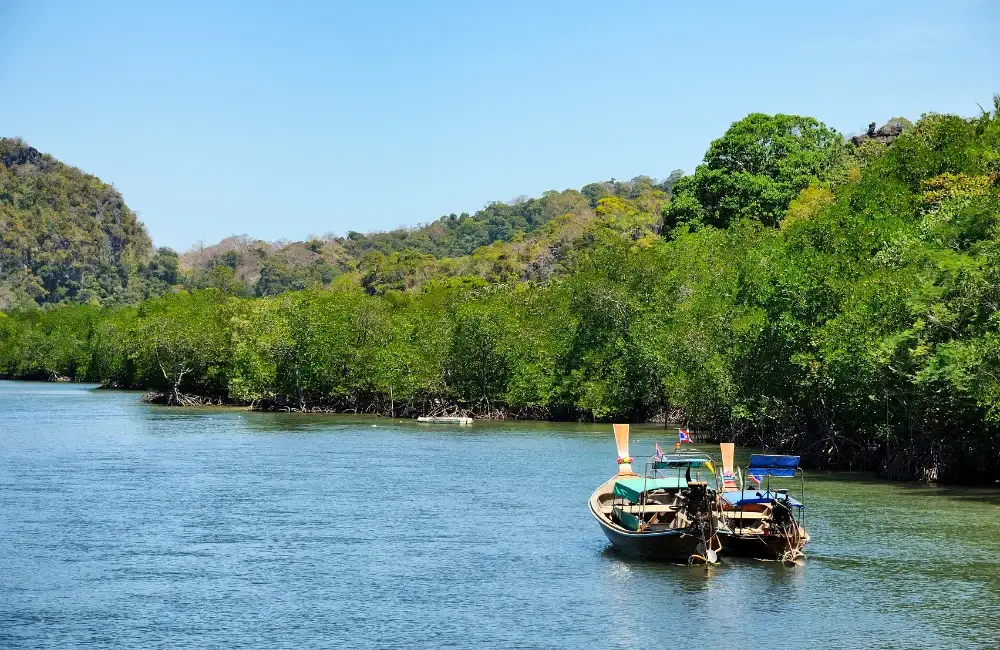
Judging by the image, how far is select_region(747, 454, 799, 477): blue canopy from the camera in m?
28.9

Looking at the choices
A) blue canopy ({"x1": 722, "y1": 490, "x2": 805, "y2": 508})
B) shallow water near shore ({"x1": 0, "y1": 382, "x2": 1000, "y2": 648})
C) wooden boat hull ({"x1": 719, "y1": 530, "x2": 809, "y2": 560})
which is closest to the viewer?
shallow water near shore ({"x1": 0, "y1": 382, "x2": 1000, "y2": 648})

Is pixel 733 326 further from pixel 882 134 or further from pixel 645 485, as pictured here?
pixel 882 134

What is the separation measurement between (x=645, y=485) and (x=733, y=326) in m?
27.0

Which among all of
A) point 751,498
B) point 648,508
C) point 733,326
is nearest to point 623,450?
point 648,508

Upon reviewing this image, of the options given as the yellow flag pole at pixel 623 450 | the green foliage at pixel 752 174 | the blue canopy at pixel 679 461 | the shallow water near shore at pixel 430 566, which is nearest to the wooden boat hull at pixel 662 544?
the shallow water near shore at pixel 430 566

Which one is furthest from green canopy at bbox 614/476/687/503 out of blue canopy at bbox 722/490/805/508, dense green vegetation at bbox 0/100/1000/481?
dense green vegetation at bbox 0/100/1000/481

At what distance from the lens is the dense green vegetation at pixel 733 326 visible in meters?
40.7

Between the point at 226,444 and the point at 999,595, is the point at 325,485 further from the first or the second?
the point at 999,595

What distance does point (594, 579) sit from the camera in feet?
88.1

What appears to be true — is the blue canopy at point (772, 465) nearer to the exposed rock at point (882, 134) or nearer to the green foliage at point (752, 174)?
the green foliage at point (752, 174)

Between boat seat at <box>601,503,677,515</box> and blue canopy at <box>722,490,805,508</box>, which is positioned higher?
blue canopy at <box>722,490,805,508</box>

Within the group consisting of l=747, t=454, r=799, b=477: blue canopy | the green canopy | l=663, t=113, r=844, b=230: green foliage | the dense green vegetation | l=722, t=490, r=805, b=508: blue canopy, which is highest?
l=663, t=113, r=844, b=230: green foliage

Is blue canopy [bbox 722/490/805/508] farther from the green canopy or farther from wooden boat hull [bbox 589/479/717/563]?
wooden boat hull [bbox 589/479/717/563]

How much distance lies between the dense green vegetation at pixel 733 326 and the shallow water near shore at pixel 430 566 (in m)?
4.28
